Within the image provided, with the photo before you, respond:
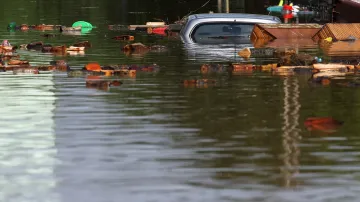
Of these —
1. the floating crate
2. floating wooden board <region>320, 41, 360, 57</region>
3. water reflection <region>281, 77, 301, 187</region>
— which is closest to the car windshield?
the floating crate

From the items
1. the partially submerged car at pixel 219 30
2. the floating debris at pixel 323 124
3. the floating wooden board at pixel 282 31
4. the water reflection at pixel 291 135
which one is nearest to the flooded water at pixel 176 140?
the water reflection at pixel 291 135

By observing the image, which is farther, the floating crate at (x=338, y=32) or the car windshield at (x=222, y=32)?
the floating crate at (x=338, y=32)

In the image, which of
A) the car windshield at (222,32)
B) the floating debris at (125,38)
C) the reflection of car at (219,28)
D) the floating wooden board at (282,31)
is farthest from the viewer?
the floating debris at (125,38)

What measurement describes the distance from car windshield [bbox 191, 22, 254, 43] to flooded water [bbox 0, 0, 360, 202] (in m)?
15.4

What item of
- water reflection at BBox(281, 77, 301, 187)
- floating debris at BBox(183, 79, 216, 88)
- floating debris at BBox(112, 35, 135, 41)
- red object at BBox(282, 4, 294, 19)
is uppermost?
red object at BBox(282, 4, 294, 19)

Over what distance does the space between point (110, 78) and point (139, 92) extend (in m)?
3.74

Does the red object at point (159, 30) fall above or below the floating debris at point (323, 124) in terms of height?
above

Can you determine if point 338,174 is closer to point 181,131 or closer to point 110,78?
point 181,131

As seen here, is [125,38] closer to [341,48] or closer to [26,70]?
[341,48]

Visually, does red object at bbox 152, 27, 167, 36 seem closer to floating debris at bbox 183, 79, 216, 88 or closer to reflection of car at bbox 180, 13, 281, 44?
reflection of car at bbox 180, 13, 281, 44

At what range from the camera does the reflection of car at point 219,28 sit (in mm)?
46656

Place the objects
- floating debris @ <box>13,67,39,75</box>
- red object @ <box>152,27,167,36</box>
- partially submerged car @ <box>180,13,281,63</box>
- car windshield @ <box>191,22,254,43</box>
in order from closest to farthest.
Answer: floating debris @ <box>13,67,39,75</box> → partially submerged car @ <box>180,13,281,63</box> → car windshield @ <box>191,22,254,43</box> → red object @ <box>152,27,167,36</box>

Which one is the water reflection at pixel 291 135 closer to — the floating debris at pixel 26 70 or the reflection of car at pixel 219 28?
the floating debris at pixel 26 70

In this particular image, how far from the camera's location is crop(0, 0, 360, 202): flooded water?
49.0ft
